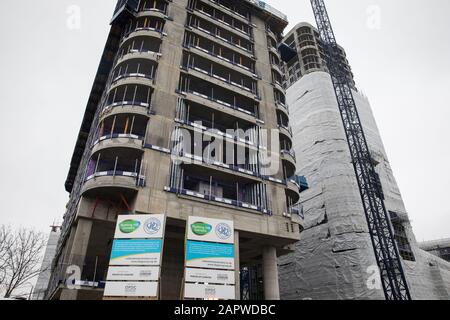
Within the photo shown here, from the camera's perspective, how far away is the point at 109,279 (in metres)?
16.3

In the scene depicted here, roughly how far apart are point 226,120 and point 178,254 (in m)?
14.9

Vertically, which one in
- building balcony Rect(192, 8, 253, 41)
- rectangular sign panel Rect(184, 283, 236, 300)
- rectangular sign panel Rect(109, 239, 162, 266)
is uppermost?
building balcony Rect(192, 8, 253, 41)

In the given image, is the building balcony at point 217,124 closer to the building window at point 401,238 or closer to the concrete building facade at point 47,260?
the building window at point 401,238

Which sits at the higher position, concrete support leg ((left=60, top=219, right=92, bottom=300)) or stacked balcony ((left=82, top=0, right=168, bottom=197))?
stacked balcony ((left=82, top=0, right=168, bottom=197))

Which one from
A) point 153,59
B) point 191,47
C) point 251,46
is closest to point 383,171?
point 251,46

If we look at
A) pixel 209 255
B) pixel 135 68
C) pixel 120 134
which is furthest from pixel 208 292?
pixel 135 68

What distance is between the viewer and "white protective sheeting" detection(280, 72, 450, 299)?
111ft

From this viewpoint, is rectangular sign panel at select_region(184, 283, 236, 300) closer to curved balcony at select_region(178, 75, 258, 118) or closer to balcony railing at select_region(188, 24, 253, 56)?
curved balcony at select_region(178, 75, 258, 118)

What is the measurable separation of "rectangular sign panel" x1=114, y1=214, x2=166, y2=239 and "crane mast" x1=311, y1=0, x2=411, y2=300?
2698 cm

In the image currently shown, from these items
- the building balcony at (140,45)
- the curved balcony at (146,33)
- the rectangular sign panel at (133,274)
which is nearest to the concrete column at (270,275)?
the rectangular sign panel at (133,274)

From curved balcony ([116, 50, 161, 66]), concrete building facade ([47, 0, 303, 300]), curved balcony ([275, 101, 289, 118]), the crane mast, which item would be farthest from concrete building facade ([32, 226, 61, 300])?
the crane mast

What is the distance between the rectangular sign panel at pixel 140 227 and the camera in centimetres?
1770

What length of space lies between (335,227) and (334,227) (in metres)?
0.15
